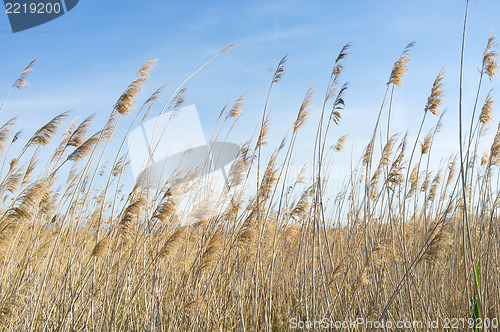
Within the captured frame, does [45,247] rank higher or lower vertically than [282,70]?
lower

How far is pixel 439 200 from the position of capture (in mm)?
4707

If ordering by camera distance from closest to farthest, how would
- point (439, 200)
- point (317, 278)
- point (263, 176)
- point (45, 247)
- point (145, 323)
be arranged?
1. point (145, 323)
2. point (263, 176)
3. point (317, 278)
4. point (45, 247)
5. point (439, 200)

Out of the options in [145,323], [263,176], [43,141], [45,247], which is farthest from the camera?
[45,247]

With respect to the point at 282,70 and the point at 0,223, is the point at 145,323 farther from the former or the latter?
the point at 282,70

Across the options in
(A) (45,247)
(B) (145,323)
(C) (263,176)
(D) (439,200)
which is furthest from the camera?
(D) (439,200)

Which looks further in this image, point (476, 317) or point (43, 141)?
point (43, 141)

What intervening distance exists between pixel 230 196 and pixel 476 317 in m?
2.07

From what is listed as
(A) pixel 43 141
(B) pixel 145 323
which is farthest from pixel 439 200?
(A) pixel 43 141

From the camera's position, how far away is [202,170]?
3.94 metres

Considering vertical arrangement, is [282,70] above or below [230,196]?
above

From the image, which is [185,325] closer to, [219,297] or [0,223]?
[219,297]

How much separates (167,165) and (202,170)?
0.67 metres

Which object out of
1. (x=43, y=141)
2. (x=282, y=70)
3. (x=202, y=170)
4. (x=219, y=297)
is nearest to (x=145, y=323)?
(x=219, y=297)

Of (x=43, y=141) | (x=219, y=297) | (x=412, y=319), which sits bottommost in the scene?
(x=412, y=319)
